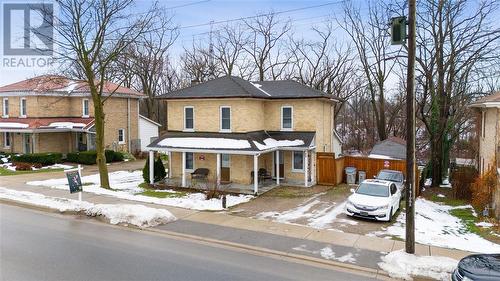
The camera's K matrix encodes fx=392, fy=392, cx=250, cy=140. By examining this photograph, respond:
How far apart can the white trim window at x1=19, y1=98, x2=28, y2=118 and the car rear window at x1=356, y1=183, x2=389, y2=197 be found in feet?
109

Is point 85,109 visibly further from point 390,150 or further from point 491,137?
point 491,137

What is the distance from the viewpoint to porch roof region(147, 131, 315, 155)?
22016mm

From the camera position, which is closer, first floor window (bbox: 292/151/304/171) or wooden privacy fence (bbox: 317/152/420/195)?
wooden privacy fence (bbox: 317/152/420/195)

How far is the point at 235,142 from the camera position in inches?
890

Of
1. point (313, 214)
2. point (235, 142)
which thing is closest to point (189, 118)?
point (235, 142)

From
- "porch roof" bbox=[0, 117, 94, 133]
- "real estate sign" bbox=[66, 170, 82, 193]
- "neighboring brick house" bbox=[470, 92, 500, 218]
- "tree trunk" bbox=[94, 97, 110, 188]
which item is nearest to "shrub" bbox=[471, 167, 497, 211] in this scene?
"neighboring brick house" bbox=[470, 92, 500, 218]

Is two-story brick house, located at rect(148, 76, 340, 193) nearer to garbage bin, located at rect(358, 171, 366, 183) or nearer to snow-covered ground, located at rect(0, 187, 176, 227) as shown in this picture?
garbage bin, located at rect(358, 171, 366, 183)

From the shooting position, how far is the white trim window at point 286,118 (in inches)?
1006

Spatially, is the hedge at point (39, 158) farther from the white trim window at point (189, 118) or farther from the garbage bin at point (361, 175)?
the garbage bin at point (361, 175)

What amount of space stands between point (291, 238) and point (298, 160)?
12.7 meters

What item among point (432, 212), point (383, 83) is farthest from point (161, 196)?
point (383, 83)

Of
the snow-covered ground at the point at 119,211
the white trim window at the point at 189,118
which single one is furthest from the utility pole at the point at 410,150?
the white trim window at the point at 189,118

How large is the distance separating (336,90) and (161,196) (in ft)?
109

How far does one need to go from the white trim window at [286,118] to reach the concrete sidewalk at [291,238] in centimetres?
1060
